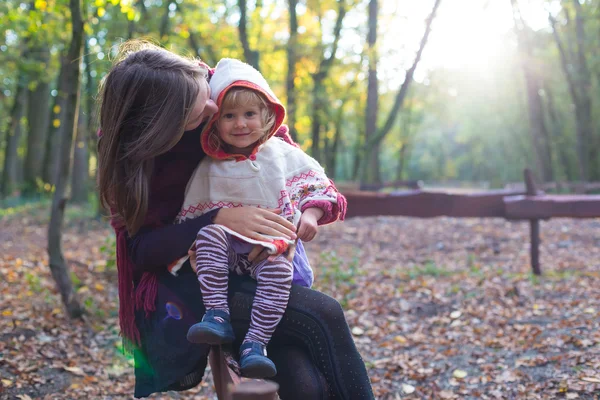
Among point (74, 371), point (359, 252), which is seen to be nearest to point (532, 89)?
point (359, 252)

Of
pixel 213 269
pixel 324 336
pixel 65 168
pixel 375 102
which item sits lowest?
pixel 324 336

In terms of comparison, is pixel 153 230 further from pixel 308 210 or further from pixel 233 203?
pixel 308 210

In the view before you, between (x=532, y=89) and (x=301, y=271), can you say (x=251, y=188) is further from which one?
(x=532, y=89)

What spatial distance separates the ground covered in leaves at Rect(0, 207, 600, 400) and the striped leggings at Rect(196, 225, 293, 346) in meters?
2.15

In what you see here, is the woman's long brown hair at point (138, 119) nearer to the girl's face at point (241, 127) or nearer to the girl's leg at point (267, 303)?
the girl's face at point (241, 127)

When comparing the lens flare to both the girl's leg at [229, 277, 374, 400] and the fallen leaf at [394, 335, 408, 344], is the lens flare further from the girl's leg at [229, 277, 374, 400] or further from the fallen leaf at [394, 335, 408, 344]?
the fallen leaf at [394, 335, 408, 344]

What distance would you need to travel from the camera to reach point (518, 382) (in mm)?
3986

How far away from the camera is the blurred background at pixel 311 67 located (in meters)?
8.35

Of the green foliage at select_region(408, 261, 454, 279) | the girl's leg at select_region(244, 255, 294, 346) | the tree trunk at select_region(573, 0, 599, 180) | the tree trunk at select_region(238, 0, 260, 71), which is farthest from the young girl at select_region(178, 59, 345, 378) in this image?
the tree trunk at select_region(573, 0, 599, 180)

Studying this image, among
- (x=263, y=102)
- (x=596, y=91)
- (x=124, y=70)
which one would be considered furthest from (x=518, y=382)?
(x=596, y=91)

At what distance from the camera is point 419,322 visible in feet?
18.5

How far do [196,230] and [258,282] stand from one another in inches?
11.4

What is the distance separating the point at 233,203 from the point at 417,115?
33056 millimetres

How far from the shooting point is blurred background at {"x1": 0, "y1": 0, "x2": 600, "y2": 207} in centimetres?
835
